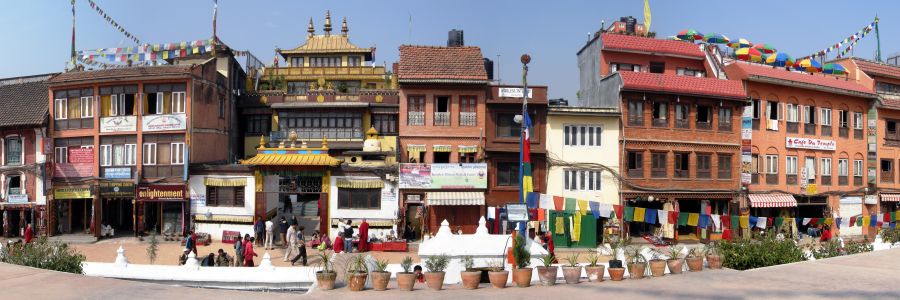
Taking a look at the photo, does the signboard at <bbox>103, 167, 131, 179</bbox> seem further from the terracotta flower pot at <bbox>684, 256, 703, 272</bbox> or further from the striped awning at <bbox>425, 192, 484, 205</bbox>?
the terracotta flower pot at <bbox>684, 256, 703, 272</bbox>

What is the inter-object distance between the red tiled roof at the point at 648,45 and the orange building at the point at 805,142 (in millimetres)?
2987

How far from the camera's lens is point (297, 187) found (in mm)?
30031

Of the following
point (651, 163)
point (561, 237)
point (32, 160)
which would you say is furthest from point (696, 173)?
point (32, 160)

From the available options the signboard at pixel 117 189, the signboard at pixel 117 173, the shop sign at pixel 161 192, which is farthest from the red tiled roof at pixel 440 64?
the signboard at pixel 117 189

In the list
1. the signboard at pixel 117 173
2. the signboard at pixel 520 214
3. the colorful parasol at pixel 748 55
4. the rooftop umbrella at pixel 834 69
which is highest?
the colorful parasol at pixel 748 55

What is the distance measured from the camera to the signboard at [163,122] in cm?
3050

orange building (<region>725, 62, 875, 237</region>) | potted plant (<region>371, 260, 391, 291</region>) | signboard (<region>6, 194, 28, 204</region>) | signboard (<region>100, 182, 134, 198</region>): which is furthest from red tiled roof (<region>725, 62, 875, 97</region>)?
signboard (<region>6, 194, 28, 204</region>)

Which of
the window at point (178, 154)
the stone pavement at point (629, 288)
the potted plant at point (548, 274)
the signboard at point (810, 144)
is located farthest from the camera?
A: the signboard at point (810, 144)

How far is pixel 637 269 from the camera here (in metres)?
15.9

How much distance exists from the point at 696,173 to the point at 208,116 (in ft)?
75.6

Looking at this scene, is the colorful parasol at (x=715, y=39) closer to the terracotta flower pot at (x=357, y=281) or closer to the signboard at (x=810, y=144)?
the signboard at (x=810, y=144)

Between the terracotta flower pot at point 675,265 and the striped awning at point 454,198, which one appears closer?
the terracotta flower pot at point 675,265

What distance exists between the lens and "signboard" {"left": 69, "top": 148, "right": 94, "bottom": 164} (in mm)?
31312

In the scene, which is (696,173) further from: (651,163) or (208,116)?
(208,116)
